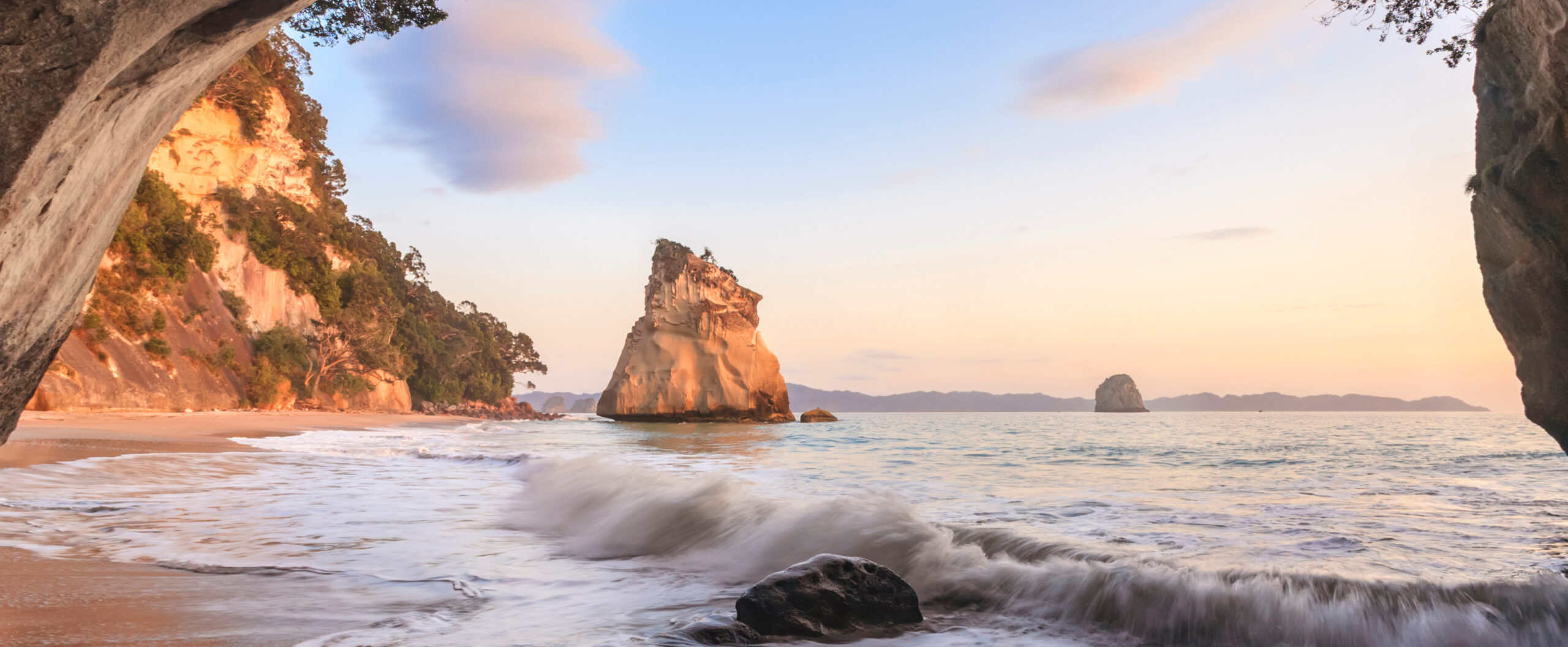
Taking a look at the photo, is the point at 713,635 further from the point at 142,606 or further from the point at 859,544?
the point at 142,606

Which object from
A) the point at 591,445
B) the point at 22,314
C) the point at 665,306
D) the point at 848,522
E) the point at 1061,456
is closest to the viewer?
the point at 22,314

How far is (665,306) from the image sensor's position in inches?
1861

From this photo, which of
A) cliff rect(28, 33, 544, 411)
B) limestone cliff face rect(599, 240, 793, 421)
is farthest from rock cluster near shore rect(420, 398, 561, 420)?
limestone cliff face rect(599, 240, 793, 421)

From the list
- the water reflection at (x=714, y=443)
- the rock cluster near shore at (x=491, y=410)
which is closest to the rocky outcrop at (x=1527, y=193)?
the water reflection at (x=714, y=443)

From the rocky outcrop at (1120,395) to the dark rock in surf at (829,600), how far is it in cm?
12800

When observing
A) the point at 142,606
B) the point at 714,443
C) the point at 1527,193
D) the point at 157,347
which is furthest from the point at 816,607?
the point at 157,347

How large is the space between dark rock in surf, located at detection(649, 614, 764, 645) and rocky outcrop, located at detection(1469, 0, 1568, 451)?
24.9 ft

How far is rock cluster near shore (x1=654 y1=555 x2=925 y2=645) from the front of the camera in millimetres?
3279

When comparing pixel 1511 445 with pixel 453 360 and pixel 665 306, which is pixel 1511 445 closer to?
pixel 665 306

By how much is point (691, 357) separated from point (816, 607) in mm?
44028

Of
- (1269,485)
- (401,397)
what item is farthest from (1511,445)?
(401,397)

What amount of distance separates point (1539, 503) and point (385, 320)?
4577 cm

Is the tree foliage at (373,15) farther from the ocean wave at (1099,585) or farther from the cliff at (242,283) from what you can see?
the cliff at (242,283)

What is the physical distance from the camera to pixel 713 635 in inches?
127
